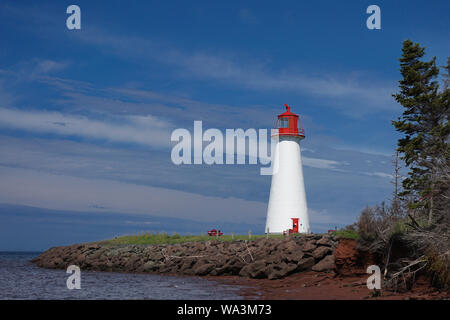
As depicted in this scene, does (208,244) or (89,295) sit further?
(208,244)

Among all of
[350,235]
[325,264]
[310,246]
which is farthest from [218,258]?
[350,235]

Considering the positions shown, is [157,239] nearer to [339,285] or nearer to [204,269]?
[204,269]

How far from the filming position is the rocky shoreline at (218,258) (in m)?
25.3

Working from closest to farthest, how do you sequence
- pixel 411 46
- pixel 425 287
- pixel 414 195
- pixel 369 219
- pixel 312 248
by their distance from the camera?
pixel 425 287 → pixel 369 219 → pixel 312 248 → pixel 414 195 → pixel 411 46

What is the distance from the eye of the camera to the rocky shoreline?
82.9ft

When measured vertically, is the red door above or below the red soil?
above

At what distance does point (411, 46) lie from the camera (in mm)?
32688

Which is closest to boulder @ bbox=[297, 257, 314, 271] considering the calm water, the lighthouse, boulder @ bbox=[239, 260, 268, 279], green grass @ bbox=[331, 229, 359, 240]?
boulder @ bbox=[239, 260, 268, 279]

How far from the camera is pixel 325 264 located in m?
23.9

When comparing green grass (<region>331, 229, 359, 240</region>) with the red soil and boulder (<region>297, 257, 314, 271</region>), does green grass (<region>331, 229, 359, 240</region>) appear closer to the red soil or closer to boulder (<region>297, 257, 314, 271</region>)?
the red soil

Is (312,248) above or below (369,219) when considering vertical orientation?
below
